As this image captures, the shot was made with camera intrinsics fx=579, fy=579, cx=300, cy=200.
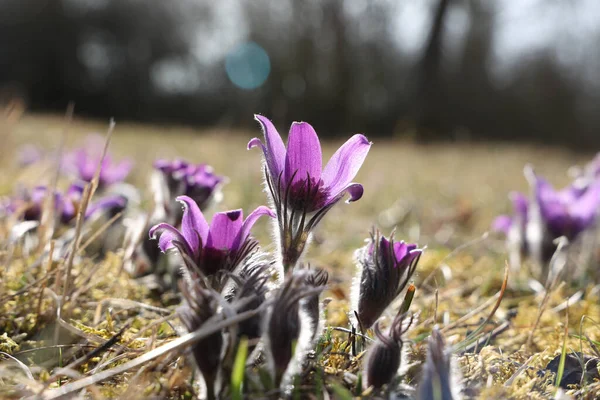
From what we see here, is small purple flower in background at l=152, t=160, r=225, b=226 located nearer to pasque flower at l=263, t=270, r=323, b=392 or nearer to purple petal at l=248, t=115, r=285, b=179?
purple petal at l=248, t=115, r=285, b=179

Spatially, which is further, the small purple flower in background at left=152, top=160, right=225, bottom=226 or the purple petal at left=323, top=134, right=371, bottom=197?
the small purple flower in background at left=152, top=160, right=225, bottom=226

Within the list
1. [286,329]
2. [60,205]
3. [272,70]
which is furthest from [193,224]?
[272,70]

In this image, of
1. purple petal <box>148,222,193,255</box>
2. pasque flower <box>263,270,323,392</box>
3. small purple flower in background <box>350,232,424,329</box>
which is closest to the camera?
pasque flower <box>263,270,323,392</box>

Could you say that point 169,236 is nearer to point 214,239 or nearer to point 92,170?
point 214,239

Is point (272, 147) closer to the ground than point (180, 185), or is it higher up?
higher up

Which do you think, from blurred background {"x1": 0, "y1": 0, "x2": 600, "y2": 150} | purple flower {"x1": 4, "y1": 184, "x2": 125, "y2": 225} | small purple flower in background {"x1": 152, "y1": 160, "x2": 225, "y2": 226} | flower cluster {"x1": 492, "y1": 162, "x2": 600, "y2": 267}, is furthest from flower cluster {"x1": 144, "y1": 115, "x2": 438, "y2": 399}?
blurred background {"x1": 0, "y1": 0, "x2": 600, "y2": 150}

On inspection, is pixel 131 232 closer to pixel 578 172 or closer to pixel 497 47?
pixel 578 172
